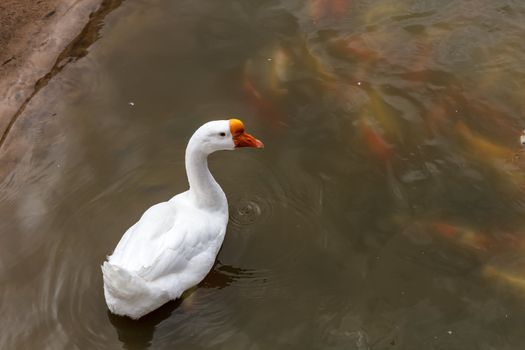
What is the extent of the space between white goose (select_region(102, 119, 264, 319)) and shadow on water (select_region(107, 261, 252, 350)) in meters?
0.13

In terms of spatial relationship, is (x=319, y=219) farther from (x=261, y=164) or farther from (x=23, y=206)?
(x=23, y=206)

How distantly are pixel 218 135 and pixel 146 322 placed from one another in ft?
4.31

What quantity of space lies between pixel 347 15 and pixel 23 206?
11.2 ft

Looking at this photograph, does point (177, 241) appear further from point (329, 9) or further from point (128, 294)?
point (329, 9)

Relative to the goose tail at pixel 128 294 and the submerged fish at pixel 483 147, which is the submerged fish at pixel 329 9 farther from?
the goose tail at pixel 128 294

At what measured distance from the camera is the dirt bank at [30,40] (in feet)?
18.5

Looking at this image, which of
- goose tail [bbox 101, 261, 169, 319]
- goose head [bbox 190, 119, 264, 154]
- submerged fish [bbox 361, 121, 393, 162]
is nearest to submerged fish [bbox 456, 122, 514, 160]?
submerged fish [bbox 361, 121, 393, 162]

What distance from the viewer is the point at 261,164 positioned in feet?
17.2

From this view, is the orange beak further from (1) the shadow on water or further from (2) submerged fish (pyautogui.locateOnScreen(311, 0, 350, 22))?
(2) submerged fish (pyautogui.locateOnScreen(311, 0, 350, 22))

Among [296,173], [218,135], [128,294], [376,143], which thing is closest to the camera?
[128,294]

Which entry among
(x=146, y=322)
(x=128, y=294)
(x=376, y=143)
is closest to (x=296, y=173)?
(x=376, y=143)

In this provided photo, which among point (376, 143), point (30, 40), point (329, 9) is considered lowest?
point (376, 143)

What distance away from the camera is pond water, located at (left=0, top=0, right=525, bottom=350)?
170 inches

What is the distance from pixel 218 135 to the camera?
14.7 feet
